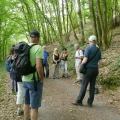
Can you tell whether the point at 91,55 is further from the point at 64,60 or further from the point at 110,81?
the point at 64,60

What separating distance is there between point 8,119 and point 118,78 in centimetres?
504

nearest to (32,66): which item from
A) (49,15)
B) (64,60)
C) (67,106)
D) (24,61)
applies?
(24,61)

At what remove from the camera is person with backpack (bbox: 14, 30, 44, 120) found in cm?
373

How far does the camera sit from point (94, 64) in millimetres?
5590

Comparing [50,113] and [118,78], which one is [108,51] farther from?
[50,113]

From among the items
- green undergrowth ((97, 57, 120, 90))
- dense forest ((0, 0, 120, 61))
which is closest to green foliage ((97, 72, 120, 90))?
green undergrowth ((97, 57, 120, 90))

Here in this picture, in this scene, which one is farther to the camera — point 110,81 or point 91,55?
point 110,81

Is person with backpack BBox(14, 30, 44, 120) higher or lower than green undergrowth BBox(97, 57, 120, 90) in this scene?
higher

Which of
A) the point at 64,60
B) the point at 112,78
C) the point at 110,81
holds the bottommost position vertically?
the point at 110,81

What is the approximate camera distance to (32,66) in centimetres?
381

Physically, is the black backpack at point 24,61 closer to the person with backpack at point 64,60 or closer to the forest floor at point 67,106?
the forest floor at point 67,106

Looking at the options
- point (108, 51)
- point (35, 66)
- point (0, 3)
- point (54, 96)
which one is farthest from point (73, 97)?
point (0, 3)

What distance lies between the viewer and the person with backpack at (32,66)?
12.2 feet

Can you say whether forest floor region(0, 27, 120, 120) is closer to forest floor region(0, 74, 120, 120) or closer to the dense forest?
forest floor region(0, 74, 120, 120)
